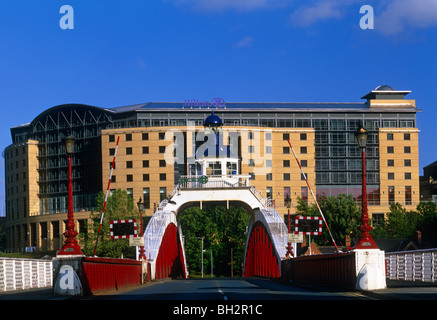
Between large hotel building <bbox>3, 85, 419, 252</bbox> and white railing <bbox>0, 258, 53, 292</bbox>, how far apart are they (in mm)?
90756

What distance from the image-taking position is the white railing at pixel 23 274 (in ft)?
107

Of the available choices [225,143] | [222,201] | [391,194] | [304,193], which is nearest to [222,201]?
[222,201]

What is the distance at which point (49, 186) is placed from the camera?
144000 mm

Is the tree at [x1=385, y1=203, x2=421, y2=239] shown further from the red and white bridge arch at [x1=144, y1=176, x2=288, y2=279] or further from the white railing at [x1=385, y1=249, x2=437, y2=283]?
the white railing at [x1=385, y1=249, x2=437, y2=283]

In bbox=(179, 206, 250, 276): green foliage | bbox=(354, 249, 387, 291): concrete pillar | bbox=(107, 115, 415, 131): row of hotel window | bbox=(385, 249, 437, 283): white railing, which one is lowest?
bbox=(179, 206, 250, 276): green foliage

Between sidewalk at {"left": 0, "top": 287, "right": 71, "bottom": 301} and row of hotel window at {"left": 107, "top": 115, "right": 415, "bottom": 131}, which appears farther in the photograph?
row of hotel window at {"left": 107, "top": 115, "right": 415, "bottom": 131}

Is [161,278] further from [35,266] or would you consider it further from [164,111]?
[164,111]

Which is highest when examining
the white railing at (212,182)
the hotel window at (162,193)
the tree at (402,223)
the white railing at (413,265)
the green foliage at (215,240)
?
the white railing at (212,182)

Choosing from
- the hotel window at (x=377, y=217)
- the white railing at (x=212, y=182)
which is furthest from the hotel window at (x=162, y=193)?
the white railing at (x=212, y=182)

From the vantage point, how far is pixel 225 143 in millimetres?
135000

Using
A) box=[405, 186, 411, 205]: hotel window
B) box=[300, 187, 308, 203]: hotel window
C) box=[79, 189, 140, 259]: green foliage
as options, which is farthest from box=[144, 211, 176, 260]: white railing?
box=[405, 186, 411, 205]: hotel window

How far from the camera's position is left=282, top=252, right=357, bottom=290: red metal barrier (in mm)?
28703

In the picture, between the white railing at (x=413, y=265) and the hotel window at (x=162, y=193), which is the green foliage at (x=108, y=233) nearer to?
the hotel window at (x=162, y=193)

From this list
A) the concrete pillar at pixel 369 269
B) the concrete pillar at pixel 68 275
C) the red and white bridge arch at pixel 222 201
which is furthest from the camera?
the red and white bridge arch at pixel 222 201
